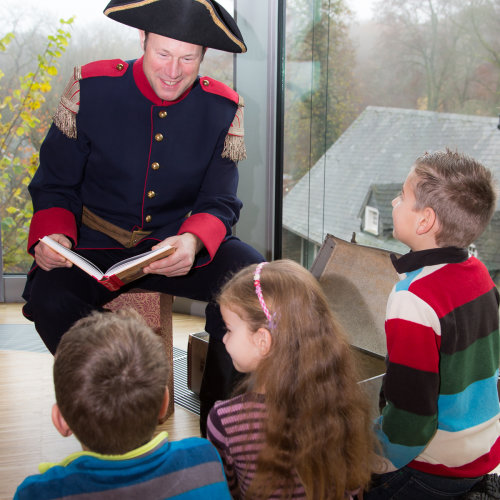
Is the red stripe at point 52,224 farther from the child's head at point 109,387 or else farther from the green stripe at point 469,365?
the green stripe at point 469,365

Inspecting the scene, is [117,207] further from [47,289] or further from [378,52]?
[378,52]

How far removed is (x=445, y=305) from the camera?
4.26 feet

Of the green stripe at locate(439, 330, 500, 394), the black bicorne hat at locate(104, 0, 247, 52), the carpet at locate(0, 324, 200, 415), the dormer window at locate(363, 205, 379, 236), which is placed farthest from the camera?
the dormer window at locate(363, 205, 379, 236)

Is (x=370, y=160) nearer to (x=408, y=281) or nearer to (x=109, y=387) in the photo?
(x=408, y=281)

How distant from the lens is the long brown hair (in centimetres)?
121

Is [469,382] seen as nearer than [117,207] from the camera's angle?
Yes

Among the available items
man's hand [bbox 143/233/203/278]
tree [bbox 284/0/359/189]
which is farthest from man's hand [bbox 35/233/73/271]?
tree [bbox 284/0/359/189]

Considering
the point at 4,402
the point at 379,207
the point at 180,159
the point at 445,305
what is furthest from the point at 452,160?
the point at 4,402

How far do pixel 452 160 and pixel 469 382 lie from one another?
1.59 ft

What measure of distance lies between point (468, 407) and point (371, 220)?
1.48 meters

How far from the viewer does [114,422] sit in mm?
988

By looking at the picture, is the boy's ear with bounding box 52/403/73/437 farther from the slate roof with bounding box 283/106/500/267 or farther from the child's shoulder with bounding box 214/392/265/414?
the slate roof with bounding box 283/106/500/267

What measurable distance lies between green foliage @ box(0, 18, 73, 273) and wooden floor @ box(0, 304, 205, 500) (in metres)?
0.97

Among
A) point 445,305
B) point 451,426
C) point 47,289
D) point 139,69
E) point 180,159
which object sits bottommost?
point 451,426
